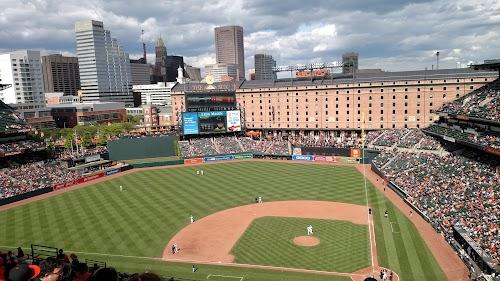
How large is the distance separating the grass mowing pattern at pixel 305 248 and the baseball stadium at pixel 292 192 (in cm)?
19

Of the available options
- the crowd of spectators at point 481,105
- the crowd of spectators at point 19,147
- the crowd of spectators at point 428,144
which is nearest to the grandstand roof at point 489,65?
the crowd of spectators at point 481,105

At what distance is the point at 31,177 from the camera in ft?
211

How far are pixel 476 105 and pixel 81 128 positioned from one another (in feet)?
361

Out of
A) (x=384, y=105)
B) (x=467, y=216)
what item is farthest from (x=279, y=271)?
(x=384, y=105)

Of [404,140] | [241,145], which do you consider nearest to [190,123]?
[241,145]

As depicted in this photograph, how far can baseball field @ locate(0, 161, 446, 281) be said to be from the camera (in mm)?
32312

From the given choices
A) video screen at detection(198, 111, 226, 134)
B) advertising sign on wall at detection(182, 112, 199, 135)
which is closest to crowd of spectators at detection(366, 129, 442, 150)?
video screen at detection(198, 111, 226, 134)

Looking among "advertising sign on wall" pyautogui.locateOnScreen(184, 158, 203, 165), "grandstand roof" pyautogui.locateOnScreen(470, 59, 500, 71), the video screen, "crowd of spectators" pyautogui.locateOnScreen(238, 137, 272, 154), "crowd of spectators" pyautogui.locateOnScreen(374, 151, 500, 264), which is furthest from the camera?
the video screen

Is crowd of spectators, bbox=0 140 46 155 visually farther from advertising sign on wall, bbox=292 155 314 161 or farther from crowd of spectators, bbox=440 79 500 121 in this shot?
crowd of spectators, bbox=440 79 500 121

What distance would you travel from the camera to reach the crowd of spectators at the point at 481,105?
161 feet

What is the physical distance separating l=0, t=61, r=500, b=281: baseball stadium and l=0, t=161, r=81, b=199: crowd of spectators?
299mm

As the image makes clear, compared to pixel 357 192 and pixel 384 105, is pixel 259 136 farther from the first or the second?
pixel 357 192

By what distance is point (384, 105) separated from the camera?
95.2 meters

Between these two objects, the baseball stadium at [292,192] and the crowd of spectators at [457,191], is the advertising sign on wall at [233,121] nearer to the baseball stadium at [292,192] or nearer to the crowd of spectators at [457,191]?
the baseball stadium at [292,192]
